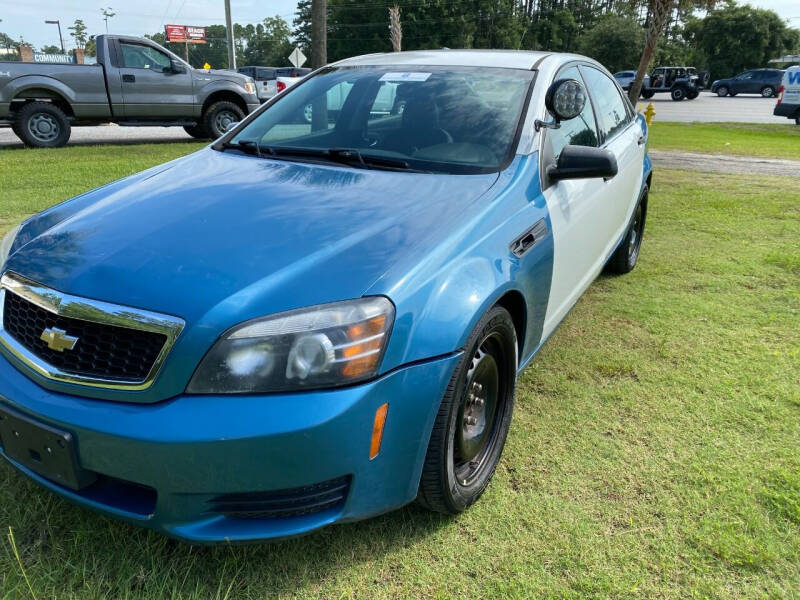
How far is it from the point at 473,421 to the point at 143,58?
11396mm

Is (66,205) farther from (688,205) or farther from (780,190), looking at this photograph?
(780,190)

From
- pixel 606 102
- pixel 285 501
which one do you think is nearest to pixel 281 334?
pixel 285 501

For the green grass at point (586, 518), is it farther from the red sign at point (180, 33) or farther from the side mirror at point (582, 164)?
the red sign at point (180, 33)

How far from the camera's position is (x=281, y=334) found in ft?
5.35

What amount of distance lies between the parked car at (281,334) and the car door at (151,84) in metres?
9.93

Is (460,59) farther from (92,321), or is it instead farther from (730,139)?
(730,139)

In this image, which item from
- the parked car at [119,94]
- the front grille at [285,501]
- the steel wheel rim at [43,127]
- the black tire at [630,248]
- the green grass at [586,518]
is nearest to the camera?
the front grille at [285,501]

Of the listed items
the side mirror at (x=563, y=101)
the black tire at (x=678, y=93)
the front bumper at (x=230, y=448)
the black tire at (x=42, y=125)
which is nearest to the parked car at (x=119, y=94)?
the black tire at (x=42, y=125)

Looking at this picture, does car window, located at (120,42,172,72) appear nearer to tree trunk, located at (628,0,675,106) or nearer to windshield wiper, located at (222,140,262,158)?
windshield wiper, located at (222,140,262,158)

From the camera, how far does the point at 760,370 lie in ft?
10.7

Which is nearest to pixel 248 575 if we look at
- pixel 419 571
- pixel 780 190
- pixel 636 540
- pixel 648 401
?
pixel 419 571

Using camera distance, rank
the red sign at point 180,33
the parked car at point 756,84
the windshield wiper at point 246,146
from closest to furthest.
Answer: the windshield wiper at point 246,146 < the parked car at point 756,84 < the red sign at point 180,33

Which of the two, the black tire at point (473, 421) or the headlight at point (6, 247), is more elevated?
the headlight at point (6, 247)

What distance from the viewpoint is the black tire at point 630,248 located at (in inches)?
179
